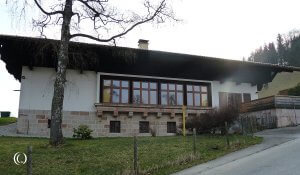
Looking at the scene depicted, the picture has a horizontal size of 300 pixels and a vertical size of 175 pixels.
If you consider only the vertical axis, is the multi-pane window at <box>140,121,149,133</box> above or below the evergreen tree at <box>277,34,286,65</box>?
below

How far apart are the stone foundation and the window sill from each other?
0.28 meters

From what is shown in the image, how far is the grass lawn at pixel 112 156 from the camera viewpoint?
10844 mm

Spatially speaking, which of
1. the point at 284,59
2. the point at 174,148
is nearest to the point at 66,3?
the point at 174,148

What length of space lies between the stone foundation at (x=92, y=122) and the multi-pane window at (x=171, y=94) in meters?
1.18

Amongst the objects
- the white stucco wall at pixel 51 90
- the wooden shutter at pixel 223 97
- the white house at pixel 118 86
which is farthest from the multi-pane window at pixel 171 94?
the white stucco wall at pixel 51 90

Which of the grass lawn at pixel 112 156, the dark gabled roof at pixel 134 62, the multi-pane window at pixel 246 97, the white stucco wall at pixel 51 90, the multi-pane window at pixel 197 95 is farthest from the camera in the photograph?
the multi-pane window at pixel 246 97

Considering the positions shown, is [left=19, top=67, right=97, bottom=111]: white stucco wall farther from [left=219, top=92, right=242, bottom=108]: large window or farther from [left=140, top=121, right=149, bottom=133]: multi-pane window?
[left=219, top=92, right=242, bottom=108]: large window

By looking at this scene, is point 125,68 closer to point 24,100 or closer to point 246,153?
point 24,100

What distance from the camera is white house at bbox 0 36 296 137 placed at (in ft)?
69.6

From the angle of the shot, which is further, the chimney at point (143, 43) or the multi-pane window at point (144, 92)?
the chimney at point (143, 43)

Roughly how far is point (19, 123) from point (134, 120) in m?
7.29

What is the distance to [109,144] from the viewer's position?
15148 mm

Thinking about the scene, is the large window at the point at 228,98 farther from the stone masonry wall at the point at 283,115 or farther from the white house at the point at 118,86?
the stone masonry wall at the point at 283,115

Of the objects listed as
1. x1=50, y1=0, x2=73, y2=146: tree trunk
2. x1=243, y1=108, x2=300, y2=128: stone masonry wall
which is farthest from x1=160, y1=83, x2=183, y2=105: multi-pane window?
x1=50, y1=0, x2=73, y2=146: tree trunk
